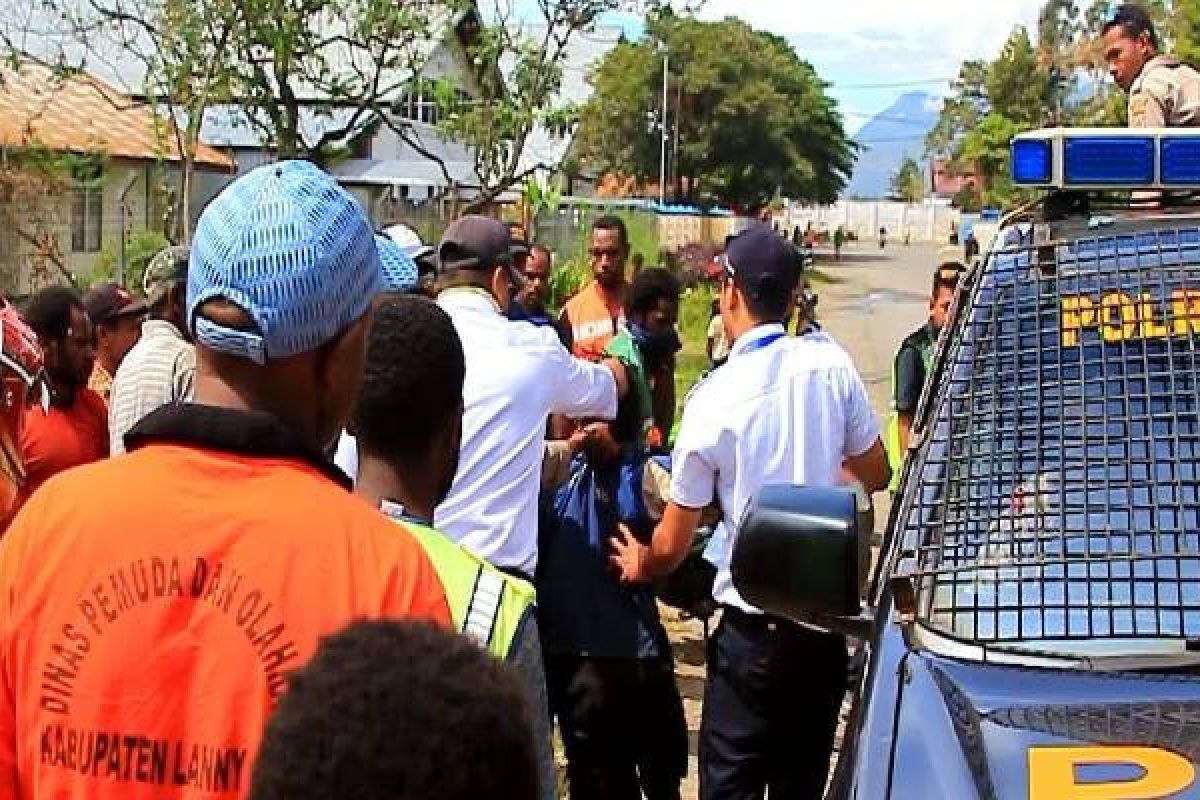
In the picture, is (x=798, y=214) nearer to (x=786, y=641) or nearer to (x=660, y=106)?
(x=660, y=106)

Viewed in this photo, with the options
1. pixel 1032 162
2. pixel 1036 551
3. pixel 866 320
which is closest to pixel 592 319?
pixel 1032 162

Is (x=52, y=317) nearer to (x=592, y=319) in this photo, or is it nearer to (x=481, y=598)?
(x=592, y=319)

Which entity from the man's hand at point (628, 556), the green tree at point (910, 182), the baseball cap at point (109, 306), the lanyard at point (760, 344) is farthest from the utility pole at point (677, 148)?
the green tree at point (910, 182)

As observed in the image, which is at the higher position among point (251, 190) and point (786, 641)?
point (251, 190)

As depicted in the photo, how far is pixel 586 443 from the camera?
503cm

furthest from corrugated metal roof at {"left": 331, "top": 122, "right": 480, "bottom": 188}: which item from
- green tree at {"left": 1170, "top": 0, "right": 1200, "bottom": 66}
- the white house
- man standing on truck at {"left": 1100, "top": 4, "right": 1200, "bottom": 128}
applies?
man standing on truck at {"left": 1100, "top": 4, "right": 1200, "bottom": 128}

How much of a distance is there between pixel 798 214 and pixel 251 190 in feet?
335

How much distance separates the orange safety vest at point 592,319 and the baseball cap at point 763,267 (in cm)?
325

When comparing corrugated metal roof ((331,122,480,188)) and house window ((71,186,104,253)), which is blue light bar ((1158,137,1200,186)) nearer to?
house window ((71,186,104,253))

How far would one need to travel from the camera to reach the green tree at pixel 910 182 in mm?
128250

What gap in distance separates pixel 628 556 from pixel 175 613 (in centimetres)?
292

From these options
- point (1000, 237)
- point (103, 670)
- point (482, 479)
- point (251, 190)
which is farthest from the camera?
point (482, 479)

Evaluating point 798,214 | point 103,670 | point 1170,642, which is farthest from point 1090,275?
point 798,214

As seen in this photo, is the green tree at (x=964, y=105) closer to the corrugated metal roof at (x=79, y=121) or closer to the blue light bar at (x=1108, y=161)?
the corrugated metal roof at (x=79, y=121)
